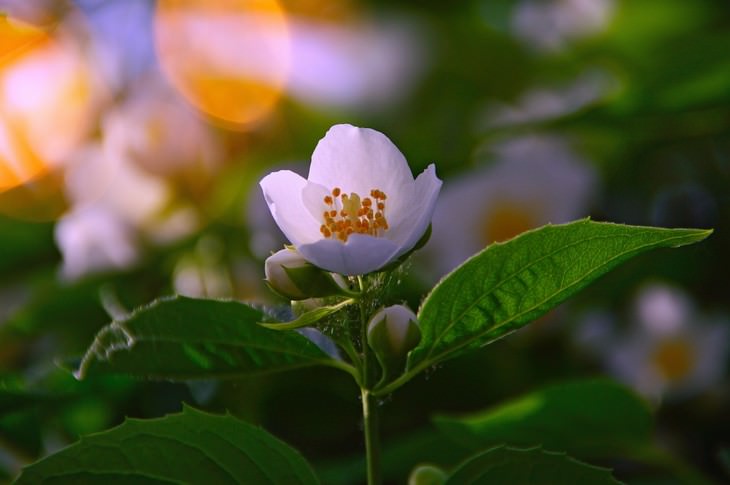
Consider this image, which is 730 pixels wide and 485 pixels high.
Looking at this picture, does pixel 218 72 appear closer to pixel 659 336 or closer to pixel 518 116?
pixel 518 116

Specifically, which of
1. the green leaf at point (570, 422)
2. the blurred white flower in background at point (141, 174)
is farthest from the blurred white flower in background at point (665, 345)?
the blurred white flower in background at point (141, 174)

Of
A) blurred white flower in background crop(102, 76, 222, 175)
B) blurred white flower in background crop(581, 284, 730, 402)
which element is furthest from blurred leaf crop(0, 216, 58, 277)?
blurred white flower in background crop(581, 284, 730, 402)

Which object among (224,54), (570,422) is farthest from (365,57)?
(570,422)

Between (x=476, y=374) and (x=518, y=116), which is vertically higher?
(x=518, y=116)

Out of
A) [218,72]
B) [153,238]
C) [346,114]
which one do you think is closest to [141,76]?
[218,72]

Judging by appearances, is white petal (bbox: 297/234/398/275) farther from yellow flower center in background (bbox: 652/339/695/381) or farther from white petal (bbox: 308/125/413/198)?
yellow flower center in background (bbox: 652/339/695/381)

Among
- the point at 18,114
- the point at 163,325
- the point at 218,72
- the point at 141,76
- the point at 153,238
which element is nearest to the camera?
the point at 163,325

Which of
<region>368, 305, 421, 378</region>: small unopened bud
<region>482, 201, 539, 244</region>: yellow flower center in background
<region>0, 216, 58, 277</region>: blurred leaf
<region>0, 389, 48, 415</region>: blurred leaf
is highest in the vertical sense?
<region>0, 216, 58, 277</region>: blurred leaf

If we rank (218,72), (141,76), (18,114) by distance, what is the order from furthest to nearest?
(218,72), (141,76), (18,114)
